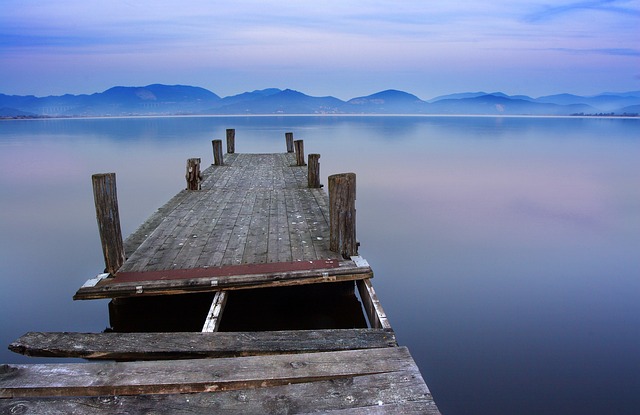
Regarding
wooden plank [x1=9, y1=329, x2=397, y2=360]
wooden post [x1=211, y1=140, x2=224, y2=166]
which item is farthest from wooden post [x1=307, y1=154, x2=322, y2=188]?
wooden plank [x1=9, y1=329, x2=397, y2=360]

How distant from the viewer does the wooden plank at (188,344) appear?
158 inches

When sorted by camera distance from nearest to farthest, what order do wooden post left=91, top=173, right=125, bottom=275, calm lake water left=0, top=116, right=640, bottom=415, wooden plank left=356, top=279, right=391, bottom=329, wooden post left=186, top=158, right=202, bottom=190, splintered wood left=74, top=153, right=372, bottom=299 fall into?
1. wooden plank left=356, top=279, right=391, bottom=329
2. splintered wood left=74, top=153, right=372, bottom=299
3. wooden post left=91, top=173, right=125, bottom=275
4. calm lake water left=0, top=116, right=640, bottom=415
5. wooden post left=186, top=158, right=202, bottom=190

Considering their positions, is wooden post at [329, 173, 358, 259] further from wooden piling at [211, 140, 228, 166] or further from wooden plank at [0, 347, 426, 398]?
wooden piling at [211, 140, 228, 166]

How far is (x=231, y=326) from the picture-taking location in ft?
21.6

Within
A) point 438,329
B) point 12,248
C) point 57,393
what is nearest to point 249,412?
point 57,393

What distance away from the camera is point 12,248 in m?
11.0

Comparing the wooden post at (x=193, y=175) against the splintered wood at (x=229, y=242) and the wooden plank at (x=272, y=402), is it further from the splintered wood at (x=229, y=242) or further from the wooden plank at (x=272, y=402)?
the wooden plank at (x=272, y=402)

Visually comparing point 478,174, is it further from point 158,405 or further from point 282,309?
point 158,405

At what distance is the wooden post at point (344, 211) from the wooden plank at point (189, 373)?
7.96ft

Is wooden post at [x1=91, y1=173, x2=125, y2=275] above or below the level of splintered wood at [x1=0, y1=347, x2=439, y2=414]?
above

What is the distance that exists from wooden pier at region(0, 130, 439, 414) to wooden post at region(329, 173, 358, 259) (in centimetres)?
1

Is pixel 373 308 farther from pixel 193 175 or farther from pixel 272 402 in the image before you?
pixel 193 175

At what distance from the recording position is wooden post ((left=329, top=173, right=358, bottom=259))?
606cm

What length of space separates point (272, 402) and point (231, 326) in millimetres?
3507
